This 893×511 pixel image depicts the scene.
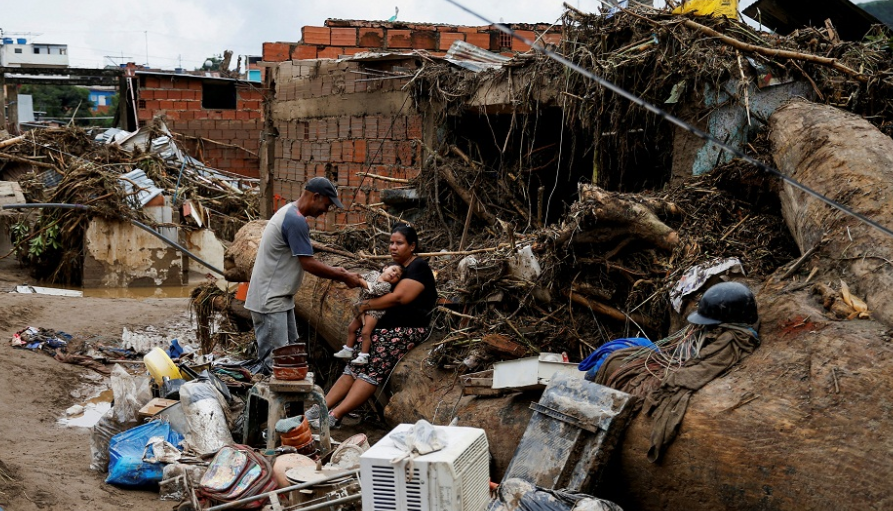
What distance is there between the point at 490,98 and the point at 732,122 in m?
2.45

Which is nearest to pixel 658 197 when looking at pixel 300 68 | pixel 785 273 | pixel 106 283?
pixel 785 273

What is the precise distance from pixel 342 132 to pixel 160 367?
4.23m

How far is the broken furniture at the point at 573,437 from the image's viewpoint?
404 cm

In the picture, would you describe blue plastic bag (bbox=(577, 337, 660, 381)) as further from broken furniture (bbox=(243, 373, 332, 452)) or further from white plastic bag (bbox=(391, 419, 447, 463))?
broken furniture (bbox=(243, 373, 332, 452))

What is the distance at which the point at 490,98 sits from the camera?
7973 mm

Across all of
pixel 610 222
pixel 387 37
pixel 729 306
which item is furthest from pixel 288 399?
pixel 387 37

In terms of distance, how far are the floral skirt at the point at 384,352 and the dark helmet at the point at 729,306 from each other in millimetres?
2308

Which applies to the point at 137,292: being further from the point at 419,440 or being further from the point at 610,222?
the point at 419,440

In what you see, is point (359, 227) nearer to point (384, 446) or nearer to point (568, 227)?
point (568, 227)

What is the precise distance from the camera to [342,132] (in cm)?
977

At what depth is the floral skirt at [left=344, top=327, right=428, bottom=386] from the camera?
19.6 feet

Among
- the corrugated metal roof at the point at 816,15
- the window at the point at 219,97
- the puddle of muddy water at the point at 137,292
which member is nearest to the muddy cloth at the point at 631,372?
the corrugated metal roof at the point at 816,15

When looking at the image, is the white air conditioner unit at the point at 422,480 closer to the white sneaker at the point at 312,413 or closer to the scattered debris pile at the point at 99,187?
the white sneaker at the point at 312,413

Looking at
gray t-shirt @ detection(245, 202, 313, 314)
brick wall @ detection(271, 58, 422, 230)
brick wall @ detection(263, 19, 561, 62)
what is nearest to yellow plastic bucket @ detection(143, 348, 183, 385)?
gray t-shirt @ detection(245, 202, 313, 314)
